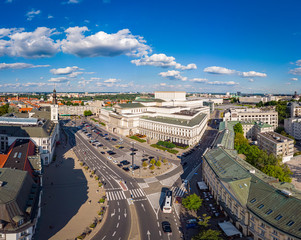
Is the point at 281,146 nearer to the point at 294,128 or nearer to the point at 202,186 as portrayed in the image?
the point at 294,128

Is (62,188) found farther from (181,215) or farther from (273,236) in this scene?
(273,236)

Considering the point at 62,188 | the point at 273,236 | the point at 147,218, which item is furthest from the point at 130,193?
the point at 273,236

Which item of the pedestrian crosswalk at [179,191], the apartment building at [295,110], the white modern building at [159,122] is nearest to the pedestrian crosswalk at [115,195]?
the pedestrian crosswalk at [179,191]

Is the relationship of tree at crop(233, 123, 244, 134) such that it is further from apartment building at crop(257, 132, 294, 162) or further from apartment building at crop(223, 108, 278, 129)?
apartment building at crop(223, 108, 278, 129)

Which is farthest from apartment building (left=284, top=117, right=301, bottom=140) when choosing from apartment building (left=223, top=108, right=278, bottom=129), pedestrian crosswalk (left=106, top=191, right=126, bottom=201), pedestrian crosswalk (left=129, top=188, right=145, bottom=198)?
pedestrian crosswalk (left=106, top=191, right=126, bottom=201)

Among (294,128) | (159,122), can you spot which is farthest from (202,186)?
(294,128)
